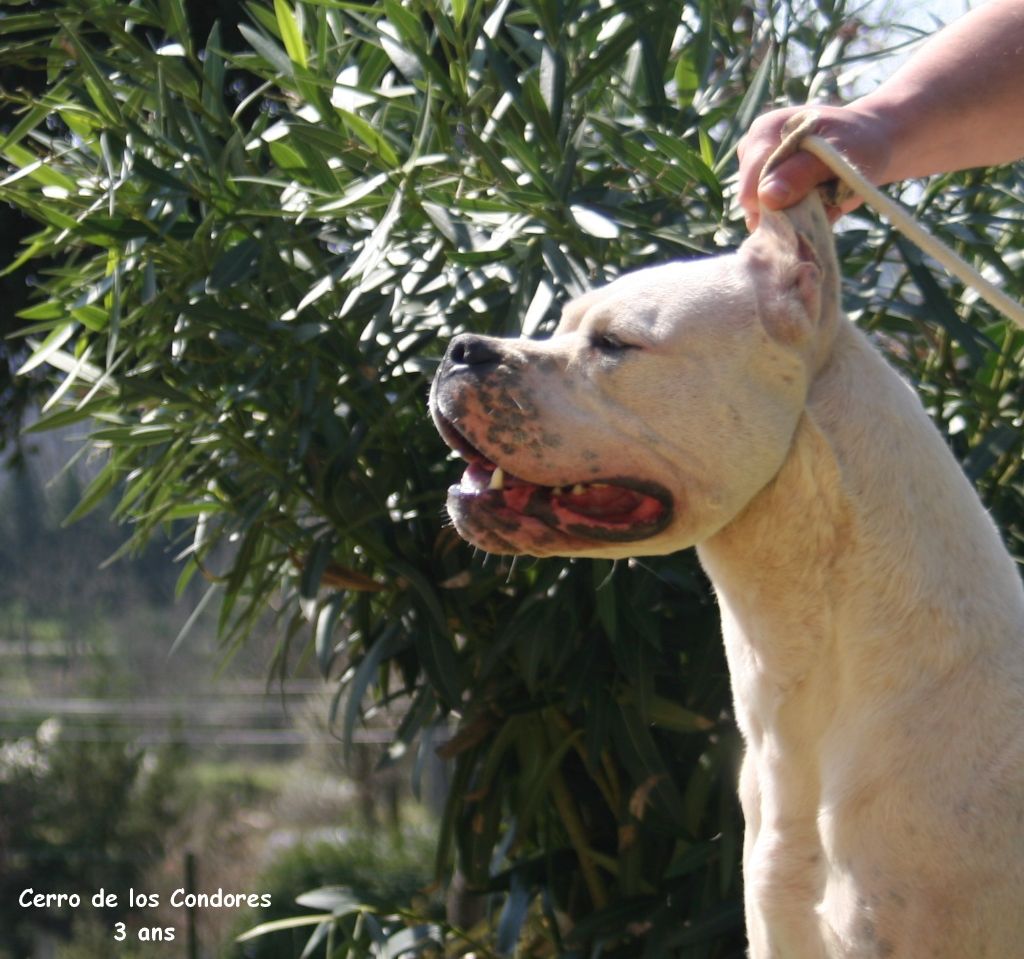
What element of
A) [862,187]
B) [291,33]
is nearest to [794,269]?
[862,187]

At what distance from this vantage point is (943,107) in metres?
1.67

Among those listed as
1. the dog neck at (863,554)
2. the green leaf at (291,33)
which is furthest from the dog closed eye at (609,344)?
the green leaf at (291,33)

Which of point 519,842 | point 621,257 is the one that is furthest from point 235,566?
point 621,257

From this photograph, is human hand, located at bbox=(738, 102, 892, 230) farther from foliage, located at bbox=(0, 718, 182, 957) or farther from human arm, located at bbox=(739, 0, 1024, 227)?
foliage, located at bbox=(0, 718, 182, 957)

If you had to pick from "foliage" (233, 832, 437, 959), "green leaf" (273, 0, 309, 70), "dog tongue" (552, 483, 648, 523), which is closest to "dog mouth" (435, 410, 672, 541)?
"dog tongue" (552, 483, 648, 523)

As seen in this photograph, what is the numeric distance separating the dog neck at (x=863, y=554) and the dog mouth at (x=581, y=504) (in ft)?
0.32

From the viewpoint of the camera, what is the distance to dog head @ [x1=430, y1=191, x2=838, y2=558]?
1.52 m

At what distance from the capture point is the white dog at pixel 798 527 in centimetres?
141

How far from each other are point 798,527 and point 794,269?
285mm

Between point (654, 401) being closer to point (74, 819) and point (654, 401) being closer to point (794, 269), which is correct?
point (794, 269)

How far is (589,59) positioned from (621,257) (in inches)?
15.4

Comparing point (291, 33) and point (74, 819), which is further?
point (74, 819)

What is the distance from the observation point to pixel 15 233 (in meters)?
3.93

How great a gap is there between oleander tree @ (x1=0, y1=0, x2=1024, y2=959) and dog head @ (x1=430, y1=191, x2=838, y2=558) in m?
0.80
